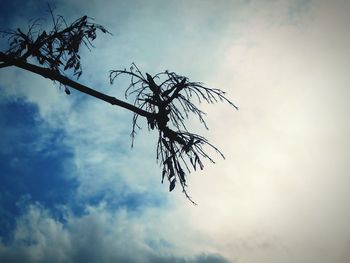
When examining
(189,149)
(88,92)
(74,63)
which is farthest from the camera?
(74,63)

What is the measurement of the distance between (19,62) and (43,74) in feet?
0.88

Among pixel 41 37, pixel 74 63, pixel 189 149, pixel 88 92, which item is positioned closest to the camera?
pixel 88 92

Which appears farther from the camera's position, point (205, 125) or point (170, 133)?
point (205, 125)

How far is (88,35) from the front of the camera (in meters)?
3.94

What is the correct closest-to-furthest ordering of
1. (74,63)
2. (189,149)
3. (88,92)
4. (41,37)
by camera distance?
(88,92) → (189,149) → (41,37) → (74,63)

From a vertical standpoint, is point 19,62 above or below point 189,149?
above

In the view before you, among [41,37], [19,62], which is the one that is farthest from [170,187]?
[41,37]

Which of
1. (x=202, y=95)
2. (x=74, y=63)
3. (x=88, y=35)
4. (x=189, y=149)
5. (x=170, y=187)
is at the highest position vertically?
(x=88, y=35)

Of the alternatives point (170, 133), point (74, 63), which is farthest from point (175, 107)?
point (74, 63)

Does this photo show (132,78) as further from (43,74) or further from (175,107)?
(43,74)

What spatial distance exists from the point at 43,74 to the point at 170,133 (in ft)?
4.99

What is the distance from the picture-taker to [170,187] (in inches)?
133

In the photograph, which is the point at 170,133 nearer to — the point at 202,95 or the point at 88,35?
the point at 202,95

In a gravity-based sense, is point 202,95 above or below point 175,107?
above
